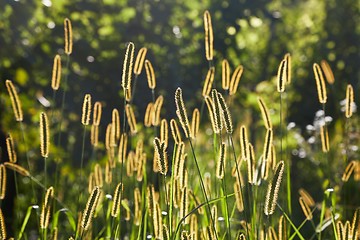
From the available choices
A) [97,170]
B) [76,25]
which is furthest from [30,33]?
[97,170]

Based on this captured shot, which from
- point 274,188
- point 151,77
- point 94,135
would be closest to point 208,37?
point 151,77

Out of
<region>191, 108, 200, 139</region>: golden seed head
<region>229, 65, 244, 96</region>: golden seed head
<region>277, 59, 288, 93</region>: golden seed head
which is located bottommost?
<region>191, 108, 200, 139</region>: golden seed head

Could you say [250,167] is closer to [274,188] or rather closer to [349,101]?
[274,188]

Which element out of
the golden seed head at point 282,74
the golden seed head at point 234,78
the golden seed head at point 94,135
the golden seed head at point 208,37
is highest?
the golden seed head at point 208,37

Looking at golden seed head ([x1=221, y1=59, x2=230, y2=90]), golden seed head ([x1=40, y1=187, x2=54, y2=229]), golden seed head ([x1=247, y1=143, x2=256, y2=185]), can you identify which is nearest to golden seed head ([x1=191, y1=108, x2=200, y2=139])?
golden seed head ([x1=221, y1=59, x2=230, y2=90])

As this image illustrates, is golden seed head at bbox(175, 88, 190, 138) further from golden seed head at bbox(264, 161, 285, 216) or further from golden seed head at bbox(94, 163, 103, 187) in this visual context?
golden seed head at bbox(94, 163, 103, 187)

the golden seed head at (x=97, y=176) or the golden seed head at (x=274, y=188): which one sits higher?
the golden seed head at (x=97, y=176)

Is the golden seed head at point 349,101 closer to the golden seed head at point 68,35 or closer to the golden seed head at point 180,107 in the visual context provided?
the golden seed head at point 180,107

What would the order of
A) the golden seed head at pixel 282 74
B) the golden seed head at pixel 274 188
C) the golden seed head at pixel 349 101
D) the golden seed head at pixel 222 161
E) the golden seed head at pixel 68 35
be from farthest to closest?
the golden seed head at pixel 68 35 → the golden seed head at pixel 349 101 → the golden seed head at pixel 282 74 → the golden seed head at pixel 222 161 → the golden seed head at pixel 274 188

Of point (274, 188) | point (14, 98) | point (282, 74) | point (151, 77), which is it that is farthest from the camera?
point (151, 77)

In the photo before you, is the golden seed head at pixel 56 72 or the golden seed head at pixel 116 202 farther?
the golden seed head at pixel 56 72

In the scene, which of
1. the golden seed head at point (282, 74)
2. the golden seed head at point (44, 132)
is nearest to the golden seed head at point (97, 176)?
the golden seed head at point (44, 132)

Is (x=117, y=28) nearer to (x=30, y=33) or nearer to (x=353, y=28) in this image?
(x=30, y=33)

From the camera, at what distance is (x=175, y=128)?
66.7 inches
